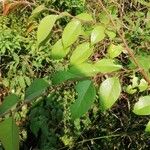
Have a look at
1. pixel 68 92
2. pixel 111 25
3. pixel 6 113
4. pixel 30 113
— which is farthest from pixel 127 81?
pixel 6 113

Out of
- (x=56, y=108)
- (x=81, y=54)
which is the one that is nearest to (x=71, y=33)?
(x=81, y=54)

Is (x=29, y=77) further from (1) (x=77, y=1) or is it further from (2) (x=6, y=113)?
(2) (x=6, y=113)

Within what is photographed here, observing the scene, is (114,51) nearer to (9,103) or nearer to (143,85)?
(143,85)

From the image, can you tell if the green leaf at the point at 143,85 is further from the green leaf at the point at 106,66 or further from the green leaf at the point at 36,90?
the green leaf at the point at 36,90

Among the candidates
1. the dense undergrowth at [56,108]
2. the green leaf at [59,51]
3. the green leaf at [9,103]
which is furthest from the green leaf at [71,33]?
the dense undergrowth at [56,108]

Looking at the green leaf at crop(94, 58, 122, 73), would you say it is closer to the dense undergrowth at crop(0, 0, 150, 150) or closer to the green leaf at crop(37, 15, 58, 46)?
the green leaf at crop(37, 15, 58, 46)

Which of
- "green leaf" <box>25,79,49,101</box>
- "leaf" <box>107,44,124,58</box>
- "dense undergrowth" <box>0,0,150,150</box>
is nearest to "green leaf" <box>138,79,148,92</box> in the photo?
"leaf" <box>107,44,124,58</box>
